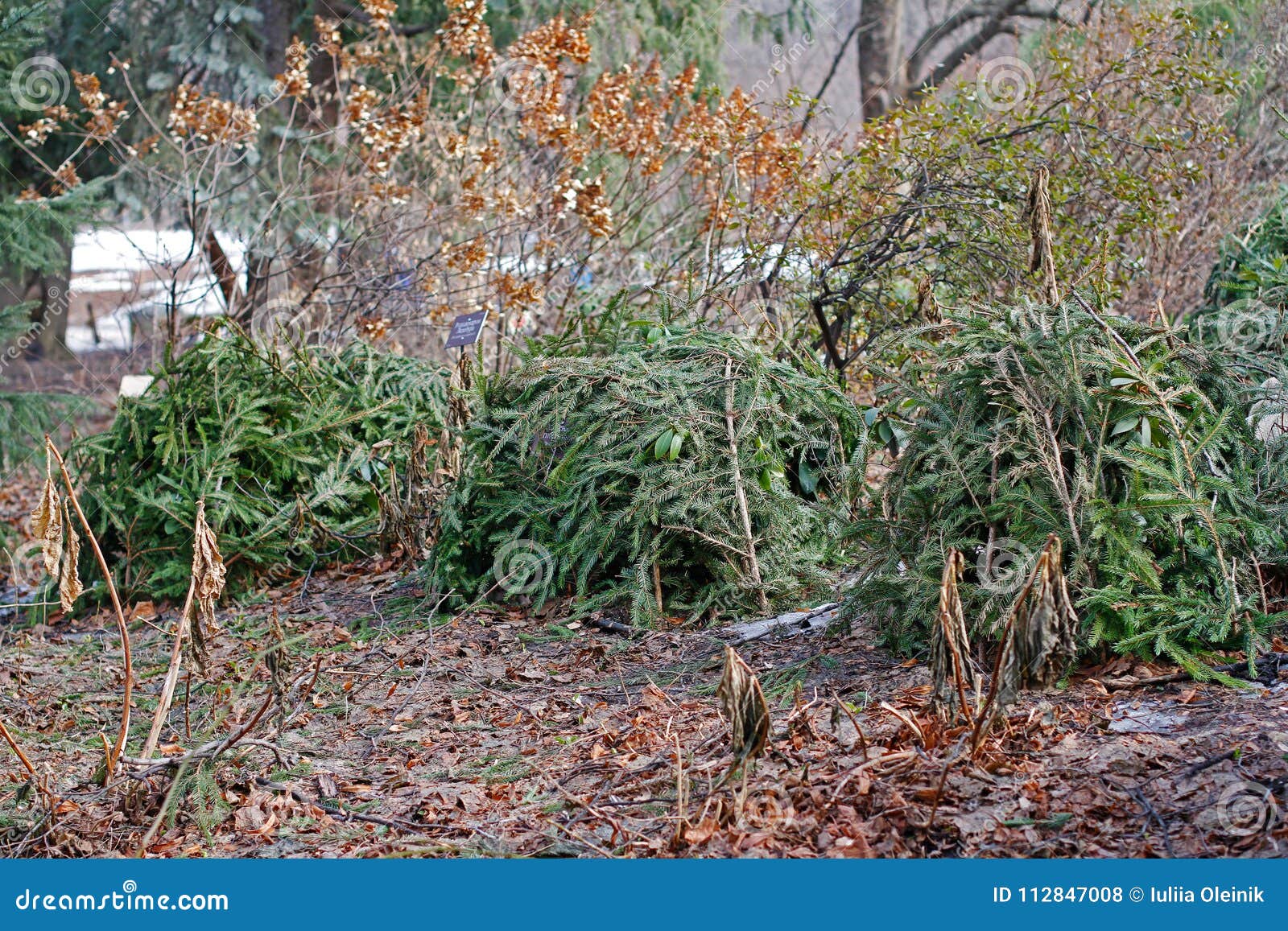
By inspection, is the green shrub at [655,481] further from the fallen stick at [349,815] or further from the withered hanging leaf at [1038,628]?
the withered hanging leaf at [1038,628]

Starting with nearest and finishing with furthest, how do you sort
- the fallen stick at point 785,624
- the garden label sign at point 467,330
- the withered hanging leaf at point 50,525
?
the withered hanging leaf at point 50,525, the fallen stick at point 785,624, the garden label sign at point 467,330

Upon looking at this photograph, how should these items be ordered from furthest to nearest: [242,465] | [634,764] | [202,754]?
[242,465] → [634,764] → [202,754]

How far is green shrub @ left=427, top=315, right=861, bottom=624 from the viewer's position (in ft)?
16.2

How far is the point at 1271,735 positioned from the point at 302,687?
2674 mm

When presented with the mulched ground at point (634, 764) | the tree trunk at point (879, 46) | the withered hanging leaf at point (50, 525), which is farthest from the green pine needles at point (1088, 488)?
the tree trunk at point (879, 46)

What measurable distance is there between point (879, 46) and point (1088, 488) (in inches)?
540

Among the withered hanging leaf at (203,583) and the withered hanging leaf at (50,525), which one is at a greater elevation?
the withered hanging leaf at (50,525)

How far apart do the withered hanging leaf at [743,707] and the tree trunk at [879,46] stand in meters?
14.0

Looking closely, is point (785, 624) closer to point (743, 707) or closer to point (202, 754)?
point (743, 707)

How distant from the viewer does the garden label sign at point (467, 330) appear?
19.7ft

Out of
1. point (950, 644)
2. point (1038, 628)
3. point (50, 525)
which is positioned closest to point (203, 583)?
point (50, 525)

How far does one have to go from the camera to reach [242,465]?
246 inches

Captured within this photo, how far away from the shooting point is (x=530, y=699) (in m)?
4.34

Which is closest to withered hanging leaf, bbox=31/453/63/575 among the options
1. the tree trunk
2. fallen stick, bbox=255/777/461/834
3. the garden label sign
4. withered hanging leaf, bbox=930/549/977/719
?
fallen stick, bbox=255/777/461/834
